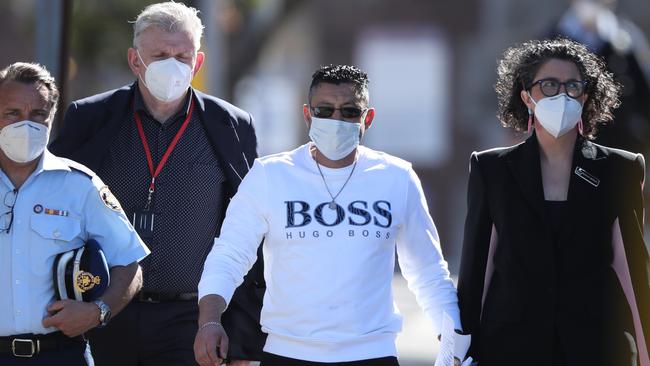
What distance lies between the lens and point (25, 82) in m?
5.26

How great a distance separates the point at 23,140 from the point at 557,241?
206 centimetres

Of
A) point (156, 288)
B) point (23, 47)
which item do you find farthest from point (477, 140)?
point (156, 288)

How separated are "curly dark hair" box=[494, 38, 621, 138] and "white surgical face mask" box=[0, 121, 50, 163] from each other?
1.89 metres

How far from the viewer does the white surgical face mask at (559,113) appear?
526cm

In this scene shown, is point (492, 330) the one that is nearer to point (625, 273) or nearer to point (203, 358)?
point (625, 273)

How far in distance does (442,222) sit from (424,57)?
133 inches

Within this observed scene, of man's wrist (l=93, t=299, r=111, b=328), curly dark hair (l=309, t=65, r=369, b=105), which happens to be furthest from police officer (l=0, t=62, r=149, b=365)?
curly dark hair (l=309, t=65, r=369, b=105)

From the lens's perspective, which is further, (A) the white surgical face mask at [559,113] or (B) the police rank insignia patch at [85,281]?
(A) the white surgical face mask at [559,113]

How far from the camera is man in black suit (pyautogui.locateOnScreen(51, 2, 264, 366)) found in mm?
6016

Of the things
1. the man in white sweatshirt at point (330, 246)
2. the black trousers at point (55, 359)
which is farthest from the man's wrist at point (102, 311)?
the man in white sweatshirt at point (330, 246)

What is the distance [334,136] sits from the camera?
5270 millimetres

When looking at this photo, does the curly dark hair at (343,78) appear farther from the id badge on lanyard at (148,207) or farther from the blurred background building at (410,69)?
the blurred background building at (410,69)

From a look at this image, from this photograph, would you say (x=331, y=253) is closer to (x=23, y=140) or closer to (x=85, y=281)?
(x=85, y=281)

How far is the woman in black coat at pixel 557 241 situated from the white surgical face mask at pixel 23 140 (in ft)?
5.54
